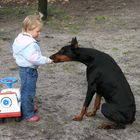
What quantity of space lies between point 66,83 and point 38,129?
1.97 meters

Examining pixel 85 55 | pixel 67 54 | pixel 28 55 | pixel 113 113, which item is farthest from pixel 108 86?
pixel 28 55

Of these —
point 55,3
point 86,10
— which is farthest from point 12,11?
point 86,10

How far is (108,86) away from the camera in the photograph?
568cm

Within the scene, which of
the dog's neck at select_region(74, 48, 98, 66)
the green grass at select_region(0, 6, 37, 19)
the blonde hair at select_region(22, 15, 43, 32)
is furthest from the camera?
the green grass at select_region(0, 6, 37, 19)

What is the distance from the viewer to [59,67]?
28.2ft

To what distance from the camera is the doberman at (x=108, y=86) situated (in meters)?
5.57

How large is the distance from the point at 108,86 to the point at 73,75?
8.06ft

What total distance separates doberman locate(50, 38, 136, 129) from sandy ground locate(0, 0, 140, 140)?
24 cm

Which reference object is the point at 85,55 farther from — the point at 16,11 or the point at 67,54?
the point at 16,11

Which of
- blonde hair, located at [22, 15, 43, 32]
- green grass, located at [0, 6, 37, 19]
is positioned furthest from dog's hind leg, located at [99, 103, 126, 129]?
green grass, located at [0, 6, 37, 19]

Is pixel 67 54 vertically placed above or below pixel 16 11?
above

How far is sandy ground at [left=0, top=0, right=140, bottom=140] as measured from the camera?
223 inches

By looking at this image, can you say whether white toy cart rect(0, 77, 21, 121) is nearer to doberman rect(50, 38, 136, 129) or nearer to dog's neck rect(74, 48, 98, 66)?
doberman rect(50, 38, 136, 129)

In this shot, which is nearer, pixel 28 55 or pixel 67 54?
pixel 28 55
